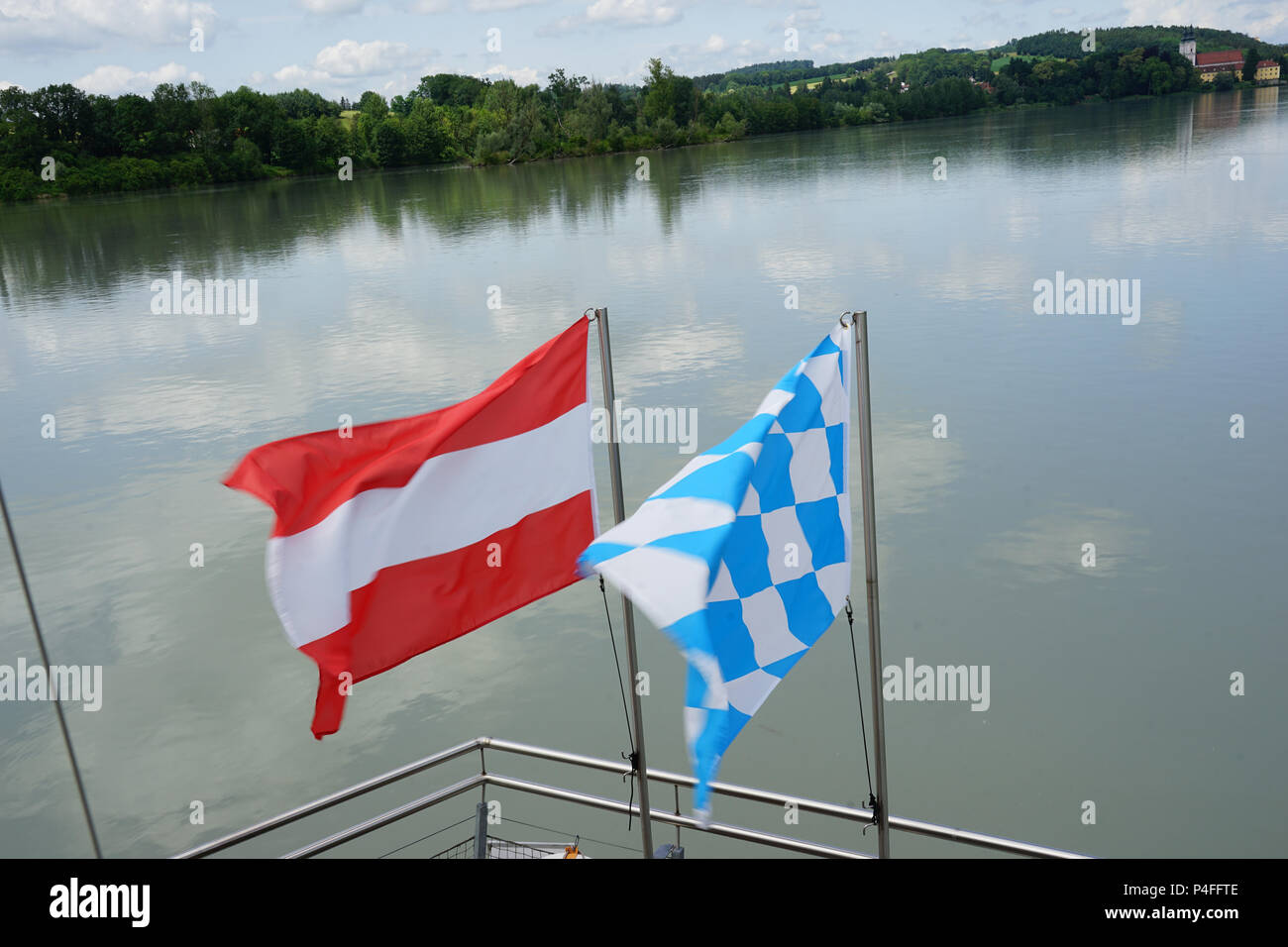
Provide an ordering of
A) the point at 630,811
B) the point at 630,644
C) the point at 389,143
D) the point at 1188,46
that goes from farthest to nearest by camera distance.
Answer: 1. the point at 1188,46
2. the point at 389,143
3. the point at 630,811
4. the point at 630,644

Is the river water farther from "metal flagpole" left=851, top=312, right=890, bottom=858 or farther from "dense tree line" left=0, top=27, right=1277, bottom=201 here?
"dense tree line" left=0, top=27, right=1277, bottom=201

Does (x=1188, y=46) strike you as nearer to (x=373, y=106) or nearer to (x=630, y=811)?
(x=373, y=106)

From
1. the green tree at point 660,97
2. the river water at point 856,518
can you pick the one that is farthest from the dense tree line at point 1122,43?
the river water at point 856,518

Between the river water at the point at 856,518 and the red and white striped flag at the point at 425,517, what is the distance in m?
3.49

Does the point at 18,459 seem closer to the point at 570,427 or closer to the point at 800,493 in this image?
the point at 570,427

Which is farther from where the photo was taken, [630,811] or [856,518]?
[856,518]

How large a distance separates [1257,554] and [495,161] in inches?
3110

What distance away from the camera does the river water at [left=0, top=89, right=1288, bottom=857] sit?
27.9ft


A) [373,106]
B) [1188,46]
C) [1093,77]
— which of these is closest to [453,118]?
[373,106]

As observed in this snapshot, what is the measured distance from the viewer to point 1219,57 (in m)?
125

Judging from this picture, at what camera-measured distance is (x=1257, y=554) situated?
11398 millimetres

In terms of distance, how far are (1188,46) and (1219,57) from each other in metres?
4.53

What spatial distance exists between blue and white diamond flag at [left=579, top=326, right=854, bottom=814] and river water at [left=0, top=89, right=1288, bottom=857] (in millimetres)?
3740

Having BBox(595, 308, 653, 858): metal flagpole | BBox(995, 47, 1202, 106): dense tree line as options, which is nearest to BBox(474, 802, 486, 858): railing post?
BBox(595, 308, 653, 858): metal flagpole
